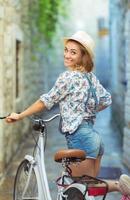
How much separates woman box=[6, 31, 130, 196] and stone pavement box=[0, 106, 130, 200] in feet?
4.85

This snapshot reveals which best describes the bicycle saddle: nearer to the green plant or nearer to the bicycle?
the bicycle

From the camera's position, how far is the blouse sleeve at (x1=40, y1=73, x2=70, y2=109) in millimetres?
3588

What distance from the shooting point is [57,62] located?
1586 centimetres

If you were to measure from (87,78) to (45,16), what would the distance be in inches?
285

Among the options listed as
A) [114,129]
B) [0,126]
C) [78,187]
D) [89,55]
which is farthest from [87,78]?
[114,129]

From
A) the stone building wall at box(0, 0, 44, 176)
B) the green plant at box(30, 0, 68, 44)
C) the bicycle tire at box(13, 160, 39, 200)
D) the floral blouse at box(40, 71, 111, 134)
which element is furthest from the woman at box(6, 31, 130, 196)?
the green plant at box(30, 0, 68, 44)

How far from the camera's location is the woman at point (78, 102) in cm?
359

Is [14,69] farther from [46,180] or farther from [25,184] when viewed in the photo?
[46,180]

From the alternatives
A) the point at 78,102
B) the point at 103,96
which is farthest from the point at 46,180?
the point at 103,96

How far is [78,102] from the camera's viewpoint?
361 cm

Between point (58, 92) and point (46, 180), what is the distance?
671mm

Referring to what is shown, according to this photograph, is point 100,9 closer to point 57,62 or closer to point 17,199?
point 57,62

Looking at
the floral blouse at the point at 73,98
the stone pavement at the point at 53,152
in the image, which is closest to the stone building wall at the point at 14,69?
the stone pavement at the point at 53,152

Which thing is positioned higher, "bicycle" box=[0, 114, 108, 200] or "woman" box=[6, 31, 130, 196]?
"woman" box=[6, 31, 130, 196]
